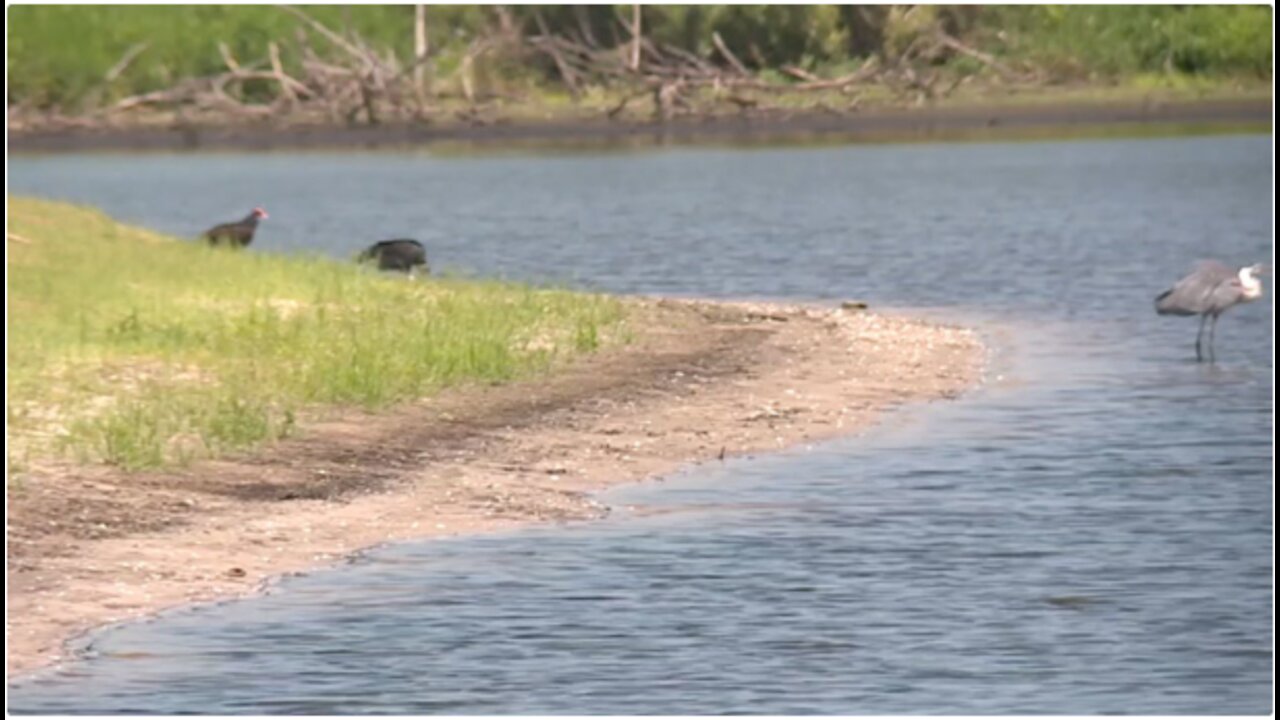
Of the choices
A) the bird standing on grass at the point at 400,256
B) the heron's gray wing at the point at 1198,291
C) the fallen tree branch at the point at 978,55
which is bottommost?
the fallen tree branch at the point at 978,55

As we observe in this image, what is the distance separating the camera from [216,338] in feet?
65.7

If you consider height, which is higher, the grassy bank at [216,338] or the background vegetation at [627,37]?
the grassy bank at [216,338]

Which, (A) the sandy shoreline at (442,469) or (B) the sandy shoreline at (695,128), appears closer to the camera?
(A) the sandy shoreline at (442,469)

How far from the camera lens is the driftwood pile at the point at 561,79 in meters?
58.8

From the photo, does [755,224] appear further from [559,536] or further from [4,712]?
[4,712]

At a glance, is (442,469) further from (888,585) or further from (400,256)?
(400,256)

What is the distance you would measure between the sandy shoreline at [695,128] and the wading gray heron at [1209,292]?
1458 inches

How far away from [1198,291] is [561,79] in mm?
40529

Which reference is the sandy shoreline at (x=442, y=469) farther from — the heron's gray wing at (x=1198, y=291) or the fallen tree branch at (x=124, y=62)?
the fallen tree branch at (x=124, y=62)

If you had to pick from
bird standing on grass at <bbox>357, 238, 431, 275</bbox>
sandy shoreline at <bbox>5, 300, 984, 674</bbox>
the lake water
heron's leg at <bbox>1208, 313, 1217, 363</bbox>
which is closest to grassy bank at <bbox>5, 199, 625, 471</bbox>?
sandy shoreline at <bbox>5, 300, 984, 674</bbox>

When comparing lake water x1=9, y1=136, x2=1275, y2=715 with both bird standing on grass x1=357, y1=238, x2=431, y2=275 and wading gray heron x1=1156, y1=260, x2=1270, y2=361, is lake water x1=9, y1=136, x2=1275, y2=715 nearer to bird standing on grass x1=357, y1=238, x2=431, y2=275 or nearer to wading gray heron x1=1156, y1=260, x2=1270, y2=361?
wading gray heron x1=1156, y1=260, x2=1270, y2=361

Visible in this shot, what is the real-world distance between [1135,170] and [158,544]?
132 feet

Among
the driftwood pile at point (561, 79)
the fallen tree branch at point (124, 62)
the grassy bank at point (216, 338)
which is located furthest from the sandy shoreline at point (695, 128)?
the grassy bank at point (216, 338)

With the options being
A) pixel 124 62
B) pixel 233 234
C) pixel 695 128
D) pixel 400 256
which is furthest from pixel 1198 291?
pixel 124 62
